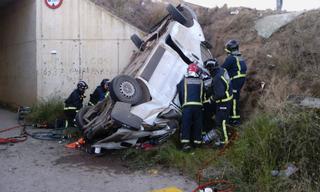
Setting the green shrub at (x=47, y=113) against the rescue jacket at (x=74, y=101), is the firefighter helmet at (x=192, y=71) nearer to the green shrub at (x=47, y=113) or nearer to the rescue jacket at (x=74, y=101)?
the rescue jacket at (x=74, y=101)

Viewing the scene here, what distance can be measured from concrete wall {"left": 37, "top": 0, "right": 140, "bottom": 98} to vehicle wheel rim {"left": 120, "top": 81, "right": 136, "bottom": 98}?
467 cm

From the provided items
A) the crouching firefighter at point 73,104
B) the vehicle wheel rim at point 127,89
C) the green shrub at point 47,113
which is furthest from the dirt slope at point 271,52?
the green shrub at point 47,113

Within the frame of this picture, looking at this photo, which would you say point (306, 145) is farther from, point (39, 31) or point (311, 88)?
point (39, 31)

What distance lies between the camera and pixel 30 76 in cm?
1225

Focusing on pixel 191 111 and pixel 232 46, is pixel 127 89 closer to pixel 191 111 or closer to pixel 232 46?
pixel 191 111

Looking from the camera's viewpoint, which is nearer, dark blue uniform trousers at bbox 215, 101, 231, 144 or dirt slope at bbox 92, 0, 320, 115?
dark blue uniform trousers at bbox 215, 101, 231, 144

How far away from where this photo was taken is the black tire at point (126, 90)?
689 centimetres

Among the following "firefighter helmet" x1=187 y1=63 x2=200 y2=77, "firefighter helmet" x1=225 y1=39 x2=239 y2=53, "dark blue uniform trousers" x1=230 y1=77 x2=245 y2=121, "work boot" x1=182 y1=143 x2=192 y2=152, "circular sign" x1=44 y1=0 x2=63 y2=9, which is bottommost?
"work boot" x1=182 y1=143 x2=192 y2=152

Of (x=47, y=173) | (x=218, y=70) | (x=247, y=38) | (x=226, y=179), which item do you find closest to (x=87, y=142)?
(x=47, y=173)

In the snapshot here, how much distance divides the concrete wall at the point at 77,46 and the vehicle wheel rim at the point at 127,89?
4671 millimetres

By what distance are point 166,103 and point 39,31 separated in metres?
6.17

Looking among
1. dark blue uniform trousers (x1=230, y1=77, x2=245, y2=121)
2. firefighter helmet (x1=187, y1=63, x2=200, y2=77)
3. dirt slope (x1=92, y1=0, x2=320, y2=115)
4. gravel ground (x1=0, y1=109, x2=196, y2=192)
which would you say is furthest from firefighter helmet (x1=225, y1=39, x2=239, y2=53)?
gravel ground (x1=0, y1=109, x2=196, y2=192)

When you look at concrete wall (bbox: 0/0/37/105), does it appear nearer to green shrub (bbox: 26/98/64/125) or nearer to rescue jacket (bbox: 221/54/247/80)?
green shrub (bbox: 26/98/64/125)

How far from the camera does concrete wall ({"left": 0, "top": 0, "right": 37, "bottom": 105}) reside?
12.1m
